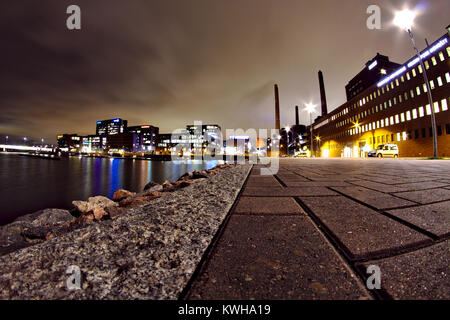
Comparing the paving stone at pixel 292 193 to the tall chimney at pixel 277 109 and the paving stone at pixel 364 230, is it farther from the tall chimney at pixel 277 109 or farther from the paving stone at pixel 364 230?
the tall chimney at pixel 277 109

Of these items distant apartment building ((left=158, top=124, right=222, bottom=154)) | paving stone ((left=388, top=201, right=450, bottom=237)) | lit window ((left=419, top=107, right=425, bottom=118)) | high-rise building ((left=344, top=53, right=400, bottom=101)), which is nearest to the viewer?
paving stone ((left=388, top=201, right=450, bottom=237))

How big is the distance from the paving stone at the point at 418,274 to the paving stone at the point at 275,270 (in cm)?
14

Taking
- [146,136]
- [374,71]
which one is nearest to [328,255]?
[374,71]

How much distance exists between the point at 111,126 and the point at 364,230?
19177 cm

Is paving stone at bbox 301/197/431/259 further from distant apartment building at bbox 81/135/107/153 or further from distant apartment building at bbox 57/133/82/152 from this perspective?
distant apartment building at bbox 57/133/82/152

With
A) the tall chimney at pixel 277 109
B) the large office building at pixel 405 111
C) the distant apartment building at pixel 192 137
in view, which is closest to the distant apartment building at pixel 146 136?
the distant apartment building at pixel 192 137

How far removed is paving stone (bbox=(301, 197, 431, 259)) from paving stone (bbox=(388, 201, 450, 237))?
138 millimetres

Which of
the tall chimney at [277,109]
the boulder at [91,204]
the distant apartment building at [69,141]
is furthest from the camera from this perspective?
the distant apartment building at [69,141]

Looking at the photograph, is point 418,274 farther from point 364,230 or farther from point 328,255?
point 364,230

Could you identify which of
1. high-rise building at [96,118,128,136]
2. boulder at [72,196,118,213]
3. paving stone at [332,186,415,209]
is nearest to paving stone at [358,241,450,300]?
paving stone at [332,186,415,209]

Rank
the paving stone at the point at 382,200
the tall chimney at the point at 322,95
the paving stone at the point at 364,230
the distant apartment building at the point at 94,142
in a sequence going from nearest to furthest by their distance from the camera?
the paving stone at the point at 364,230, the paving stone at the point at 382,200, the tall chimney at the point at 322,95, the distant apartment building at the point at 94,142

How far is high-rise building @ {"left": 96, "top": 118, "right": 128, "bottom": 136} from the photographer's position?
159 meters

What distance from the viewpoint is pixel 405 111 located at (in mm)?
29719

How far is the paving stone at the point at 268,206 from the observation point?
176cm
